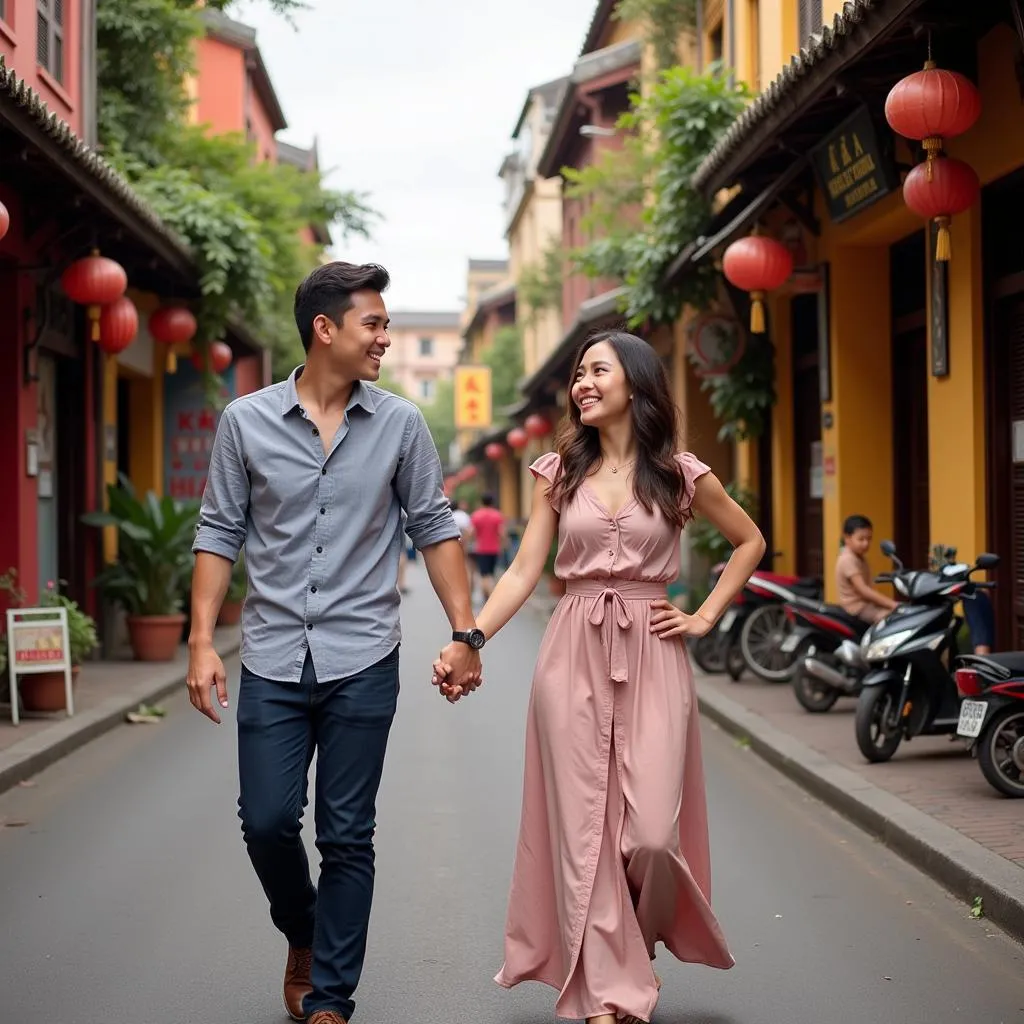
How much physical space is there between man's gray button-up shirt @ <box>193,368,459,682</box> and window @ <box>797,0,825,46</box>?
10776mm

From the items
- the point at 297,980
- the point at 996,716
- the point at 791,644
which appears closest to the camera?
the point at 297,980

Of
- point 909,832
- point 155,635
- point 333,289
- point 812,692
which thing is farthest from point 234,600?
point 333,289

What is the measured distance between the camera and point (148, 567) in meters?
15.0

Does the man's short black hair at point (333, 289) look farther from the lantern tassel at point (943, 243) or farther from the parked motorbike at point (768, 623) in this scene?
the parked motorbike at point (768, 623)

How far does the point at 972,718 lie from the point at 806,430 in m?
8.47

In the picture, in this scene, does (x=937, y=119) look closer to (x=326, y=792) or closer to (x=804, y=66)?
(x=804, y=66)

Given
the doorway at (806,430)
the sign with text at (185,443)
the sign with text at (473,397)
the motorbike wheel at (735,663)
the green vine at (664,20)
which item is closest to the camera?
the motorbike wheel at (735,663)

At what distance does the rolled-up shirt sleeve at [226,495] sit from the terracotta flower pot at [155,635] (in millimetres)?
10930

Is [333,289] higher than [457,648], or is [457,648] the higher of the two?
[333,289]

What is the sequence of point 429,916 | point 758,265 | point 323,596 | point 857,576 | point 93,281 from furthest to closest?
point 93,281 → point 758,265 → point 857,576 → point 429,916 → point 323,596

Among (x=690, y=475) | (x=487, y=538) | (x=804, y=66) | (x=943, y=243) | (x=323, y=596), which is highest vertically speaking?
(x=804, y=66)

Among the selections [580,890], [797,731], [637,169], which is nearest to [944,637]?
[797,731]

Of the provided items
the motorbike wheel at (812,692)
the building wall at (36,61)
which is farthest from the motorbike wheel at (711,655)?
the building wall at (36,61)

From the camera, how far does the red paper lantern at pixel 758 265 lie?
12359mm
